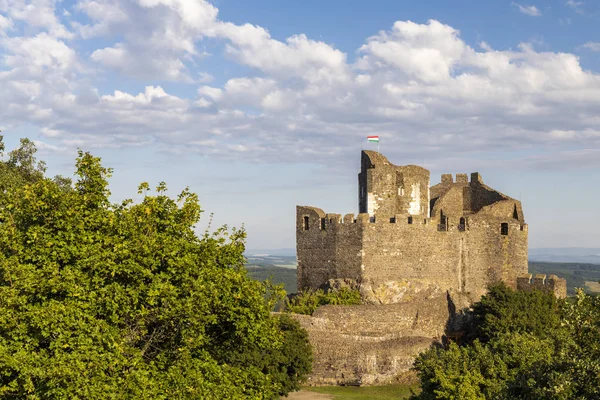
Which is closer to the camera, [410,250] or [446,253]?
[410,250]

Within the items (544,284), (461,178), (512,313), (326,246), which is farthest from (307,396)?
(461,178)

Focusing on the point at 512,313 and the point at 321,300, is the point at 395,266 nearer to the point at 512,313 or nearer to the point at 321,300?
the point at 321,300

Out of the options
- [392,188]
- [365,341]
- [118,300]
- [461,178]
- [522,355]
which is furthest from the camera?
[461,178]

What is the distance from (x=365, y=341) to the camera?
41.5 m

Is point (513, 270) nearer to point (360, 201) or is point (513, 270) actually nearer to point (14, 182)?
point (360, 201)

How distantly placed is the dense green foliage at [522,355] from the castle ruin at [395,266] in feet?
11.0

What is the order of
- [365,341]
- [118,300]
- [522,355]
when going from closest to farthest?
[118,300], [522,355], [365,341]

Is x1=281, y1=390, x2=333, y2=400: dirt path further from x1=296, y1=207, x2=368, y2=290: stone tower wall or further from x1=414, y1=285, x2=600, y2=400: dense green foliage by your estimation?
x1=296, y1=207, x2=368, y2=290: stone tower wall

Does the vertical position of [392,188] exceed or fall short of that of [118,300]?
it exceeds it

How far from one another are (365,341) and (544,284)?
48.4 feet

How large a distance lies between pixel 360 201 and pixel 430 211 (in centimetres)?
595

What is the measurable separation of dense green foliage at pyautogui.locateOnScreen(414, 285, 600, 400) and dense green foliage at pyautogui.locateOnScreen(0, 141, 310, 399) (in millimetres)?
8055

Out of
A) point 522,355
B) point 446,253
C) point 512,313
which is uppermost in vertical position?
point 446,253

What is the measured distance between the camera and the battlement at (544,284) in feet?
158
